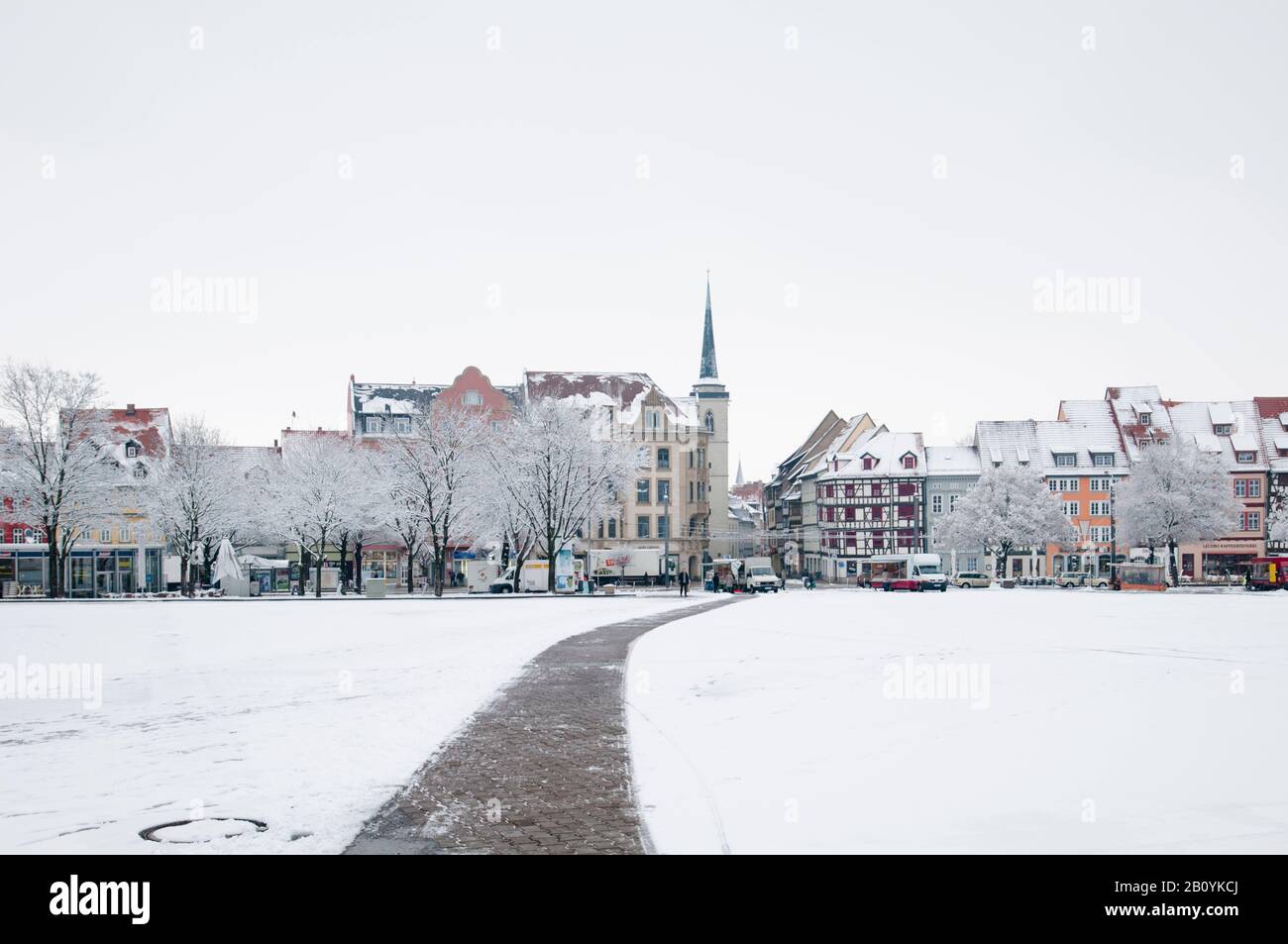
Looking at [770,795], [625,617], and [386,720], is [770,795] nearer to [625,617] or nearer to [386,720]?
[386,720]

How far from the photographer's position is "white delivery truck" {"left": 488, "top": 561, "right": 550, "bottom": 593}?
63562mm

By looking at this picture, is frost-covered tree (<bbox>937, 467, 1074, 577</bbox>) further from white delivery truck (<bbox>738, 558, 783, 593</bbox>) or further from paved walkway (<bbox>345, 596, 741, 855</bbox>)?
paved walkway (<bbox>345, 596, 741, 855</bbox>)

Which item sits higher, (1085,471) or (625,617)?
(1085,471)

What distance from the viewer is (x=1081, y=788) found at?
10.6 metres

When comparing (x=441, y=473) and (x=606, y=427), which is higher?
(x=606, y=427)

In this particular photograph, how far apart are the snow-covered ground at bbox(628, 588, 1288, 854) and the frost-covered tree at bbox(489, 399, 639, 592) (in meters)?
40.5

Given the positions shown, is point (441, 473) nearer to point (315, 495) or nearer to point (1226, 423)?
point (315, 495)

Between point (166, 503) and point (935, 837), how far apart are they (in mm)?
67303

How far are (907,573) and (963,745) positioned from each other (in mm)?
64773

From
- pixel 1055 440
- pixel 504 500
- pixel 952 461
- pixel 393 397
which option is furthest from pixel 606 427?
pixel 1055 440

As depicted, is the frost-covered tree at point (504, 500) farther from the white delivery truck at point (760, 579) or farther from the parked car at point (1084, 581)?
the parked car at point (1084, 581)

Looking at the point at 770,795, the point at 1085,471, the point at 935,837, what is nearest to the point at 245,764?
the point at 770,795

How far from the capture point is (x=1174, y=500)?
7638cm

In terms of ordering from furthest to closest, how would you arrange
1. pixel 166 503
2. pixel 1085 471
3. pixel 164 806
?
pixel 1085 471
pixel 166 503
pixel 164 806
